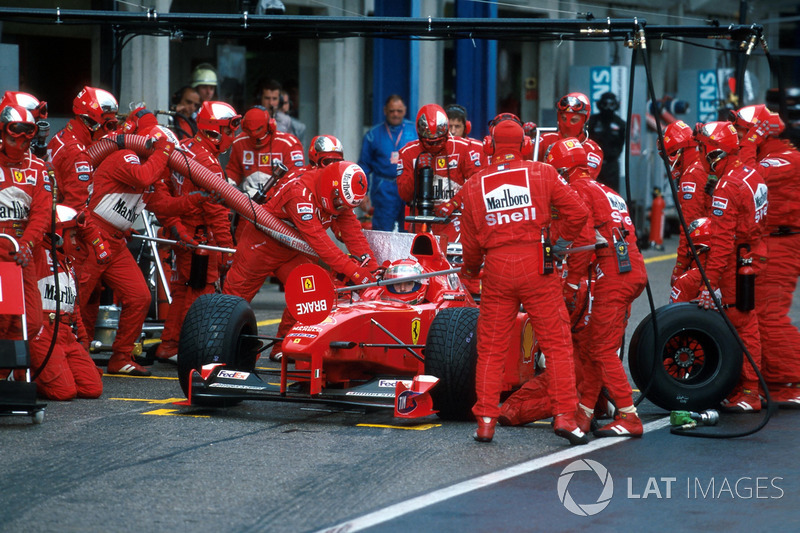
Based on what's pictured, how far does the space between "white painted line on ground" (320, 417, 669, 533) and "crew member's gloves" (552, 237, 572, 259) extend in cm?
120

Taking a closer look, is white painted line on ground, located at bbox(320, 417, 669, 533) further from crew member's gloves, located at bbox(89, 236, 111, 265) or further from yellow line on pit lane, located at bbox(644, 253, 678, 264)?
yellow line on pit lane, located at bbox(644, 253, 678, 264)

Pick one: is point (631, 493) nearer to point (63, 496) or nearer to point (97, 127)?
point (63, 496)

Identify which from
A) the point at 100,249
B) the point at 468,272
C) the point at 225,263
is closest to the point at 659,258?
the point at 225,263

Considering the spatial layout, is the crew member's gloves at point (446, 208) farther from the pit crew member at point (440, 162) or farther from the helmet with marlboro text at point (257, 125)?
the helmet with marlboro text at point (257, 125)

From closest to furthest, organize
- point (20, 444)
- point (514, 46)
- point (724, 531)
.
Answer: point (724, 531) → point (20, 444) → point (514, 46)

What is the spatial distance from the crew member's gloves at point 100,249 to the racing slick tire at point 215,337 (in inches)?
59.6

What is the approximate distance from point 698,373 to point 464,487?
3.00m

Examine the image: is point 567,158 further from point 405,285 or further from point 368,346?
point 368,346

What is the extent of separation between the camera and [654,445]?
7828mm

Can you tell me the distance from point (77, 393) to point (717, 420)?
4584 mm

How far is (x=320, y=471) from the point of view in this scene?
6.99m

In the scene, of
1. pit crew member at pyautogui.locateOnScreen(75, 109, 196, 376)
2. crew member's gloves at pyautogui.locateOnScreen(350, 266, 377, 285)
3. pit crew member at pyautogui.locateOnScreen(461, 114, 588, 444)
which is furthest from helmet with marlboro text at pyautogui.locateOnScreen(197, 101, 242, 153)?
pit crew member at pyautogui.locateOnScreen(461, 114, 588, 444)

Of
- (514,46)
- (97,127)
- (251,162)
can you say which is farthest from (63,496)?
(514,46)

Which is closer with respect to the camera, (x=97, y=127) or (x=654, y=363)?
(x=654, y=363)
